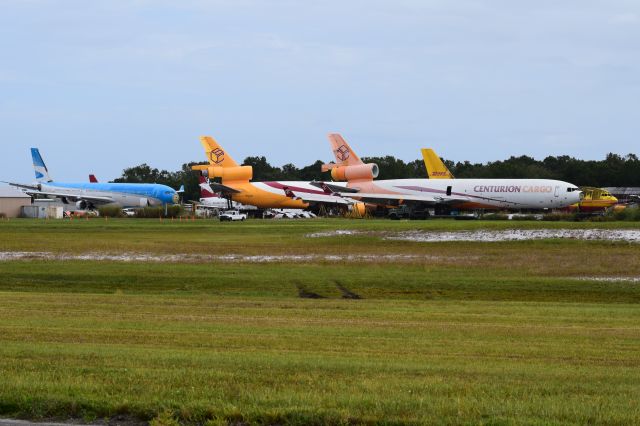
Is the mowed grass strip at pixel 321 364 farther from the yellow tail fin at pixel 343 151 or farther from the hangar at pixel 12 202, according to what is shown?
the hangar at pixel 12 202

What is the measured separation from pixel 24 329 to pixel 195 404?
827 centimetres

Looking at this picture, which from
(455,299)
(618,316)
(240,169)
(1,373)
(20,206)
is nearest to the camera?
(1,373)

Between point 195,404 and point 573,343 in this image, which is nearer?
point 195,404

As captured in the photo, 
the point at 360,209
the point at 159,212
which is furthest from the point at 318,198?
the point at 159,212

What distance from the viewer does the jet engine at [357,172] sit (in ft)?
287

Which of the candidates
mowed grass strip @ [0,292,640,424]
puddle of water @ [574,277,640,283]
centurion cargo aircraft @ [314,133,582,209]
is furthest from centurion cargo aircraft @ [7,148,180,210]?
mowed grass strip @ [0,292,640,424]

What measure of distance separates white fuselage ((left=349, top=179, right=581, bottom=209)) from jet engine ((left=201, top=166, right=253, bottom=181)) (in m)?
18.6

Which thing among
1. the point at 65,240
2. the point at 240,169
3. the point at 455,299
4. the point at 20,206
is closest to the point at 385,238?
the point at 65,240

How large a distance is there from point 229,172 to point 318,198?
942 centimetres

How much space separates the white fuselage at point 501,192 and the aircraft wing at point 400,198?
0.27 m

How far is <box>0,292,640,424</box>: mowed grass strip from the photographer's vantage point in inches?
369

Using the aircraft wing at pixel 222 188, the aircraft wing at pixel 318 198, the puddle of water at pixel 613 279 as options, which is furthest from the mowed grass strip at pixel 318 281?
the aircraft wing at pixel 222 188

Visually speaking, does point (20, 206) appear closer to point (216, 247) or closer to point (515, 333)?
point (216, 247)

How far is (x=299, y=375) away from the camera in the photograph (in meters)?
11.3
